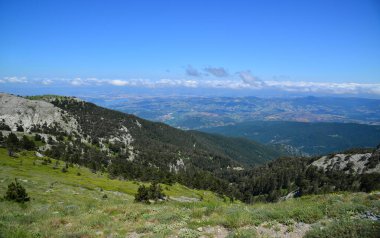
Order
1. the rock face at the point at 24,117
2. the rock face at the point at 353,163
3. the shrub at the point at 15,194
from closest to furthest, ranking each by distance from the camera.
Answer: the shrub at the point at 15,194 < the rock face at the point at 353,163 < the rock face at the point at 24,117

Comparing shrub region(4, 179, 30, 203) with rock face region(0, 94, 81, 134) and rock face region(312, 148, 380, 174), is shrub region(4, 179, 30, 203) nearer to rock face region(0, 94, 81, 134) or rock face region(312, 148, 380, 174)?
rock face region(312, 148, 380, 174)

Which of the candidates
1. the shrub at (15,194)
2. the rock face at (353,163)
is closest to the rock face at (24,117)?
the rock face at (353,163)

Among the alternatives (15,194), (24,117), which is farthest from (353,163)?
(24,117)

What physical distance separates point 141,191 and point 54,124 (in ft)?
580

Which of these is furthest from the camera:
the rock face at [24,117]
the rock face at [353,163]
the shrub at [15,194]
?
the rock face at [24,117]

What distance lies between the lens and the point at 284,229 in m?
15.4

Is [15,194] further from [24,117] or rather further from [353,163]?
[24,117]

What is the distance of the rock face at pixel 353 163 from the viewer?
12638 centimetres

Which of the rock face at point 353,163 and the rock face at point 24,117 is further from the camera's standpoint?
the rock face at point 24,117

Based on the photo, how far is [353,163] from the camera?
140 m

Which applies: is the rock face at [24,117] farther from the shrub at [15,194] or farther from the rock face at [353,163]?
the shrub at [15,194]

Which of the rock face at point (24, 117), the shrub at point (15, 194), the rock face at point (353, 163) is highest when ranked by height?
the shrub at point (15, 194)

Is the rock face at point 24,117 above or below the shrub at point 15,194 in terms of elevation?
below

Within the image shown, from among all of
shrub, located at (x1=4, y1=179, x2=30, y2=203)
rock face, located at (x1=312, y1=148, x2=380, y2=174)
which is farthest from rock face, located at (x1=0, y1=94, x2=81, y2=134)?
shrub, located at (x1=4, y1=179, x2=30, y2=203)
